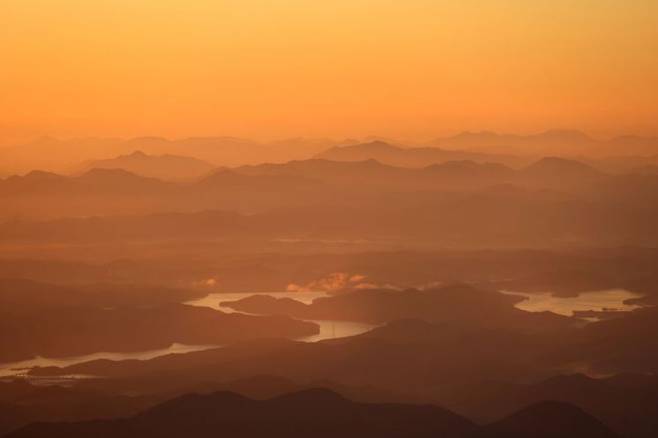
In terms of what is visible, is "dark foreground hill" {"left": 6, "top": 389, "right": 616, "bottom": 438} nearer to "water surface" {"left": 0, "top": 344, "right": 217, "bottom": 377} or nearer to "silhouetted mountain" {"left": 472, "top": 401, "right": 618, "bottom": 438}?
"silhouetted mountain" {"left": 472, "top": 401, "right": 618, "bottom": 438}

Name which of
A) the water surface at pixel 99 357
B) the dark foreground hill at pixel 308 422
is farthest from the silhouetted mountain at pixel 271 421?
the water surface at pixel 99 357

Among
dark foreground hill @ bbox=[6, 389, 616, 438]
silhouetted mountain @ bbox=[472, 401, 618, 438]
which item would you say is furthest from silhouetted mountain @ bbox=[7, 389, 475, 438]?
silhouetted mountain @ bbox=[472, 401, 618, 438]

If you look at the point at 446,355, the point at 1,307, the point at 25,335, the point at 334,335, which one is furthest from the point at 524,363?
the point at 1,307

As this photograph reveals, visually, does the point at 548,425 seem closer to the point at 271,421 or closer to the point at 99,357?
the point at 271,421

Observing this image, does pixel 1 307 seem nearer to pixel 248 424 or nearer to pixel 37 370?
pixel 37 370

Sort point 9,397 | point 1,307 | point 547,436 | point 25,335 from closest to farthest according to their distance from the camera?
point 547,436, point 9,397, point 25,335, point 1,307

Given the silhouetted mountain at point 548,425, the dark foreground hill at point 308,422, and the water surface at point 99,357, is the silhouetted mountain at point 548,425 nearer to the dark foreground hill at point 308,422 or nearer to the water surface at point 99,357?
the dark foreground hill at point 308,422

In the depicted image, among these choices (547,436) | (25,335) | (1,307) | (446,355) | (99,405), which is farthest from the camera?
(1,307)
